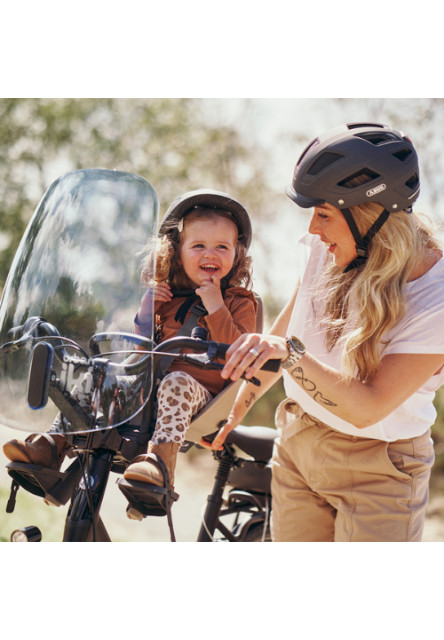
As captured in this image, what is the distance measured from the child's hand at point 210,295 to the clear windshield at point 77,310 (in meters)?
0.57

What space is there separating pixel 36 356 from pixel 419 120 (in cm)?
593

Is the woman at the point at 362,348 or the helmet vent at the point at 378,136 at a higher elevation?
the helmet vent at the point at 378,136

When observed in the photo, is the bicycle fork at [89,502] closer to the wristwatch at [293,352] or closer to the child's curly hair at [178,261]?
the wristwatch at [293,352]

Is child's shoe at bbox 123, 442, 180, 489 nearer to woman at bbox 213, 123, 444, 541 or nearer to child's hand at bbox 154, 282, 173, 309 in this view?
woman at bbox 213, 123, 444, 541

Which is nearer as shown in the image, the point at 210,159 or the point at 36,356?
the point at 36,356

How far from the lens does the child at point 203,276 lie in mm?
2262

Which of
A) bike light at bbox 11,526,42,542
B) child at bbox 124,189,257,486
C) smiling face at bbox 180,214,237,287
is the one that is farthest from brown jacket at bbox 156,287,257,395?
bike light at bbox 11,526,42,542

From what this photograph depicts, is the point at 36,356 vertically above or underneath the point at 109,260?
underneath

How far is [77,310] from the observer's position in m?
1.67

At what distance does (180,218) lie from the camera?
248cm

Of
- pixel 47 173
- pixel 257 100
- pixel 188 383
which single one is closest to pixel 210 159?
pixel 257 100

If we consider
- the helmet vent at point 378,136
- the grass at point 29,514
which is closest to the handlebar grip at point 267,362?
the helmet vent at point 378,136

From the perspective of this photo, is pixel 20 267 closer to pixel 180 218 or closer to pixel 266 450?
pixel 180 218

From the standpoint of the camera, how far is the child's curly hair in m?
2.48
